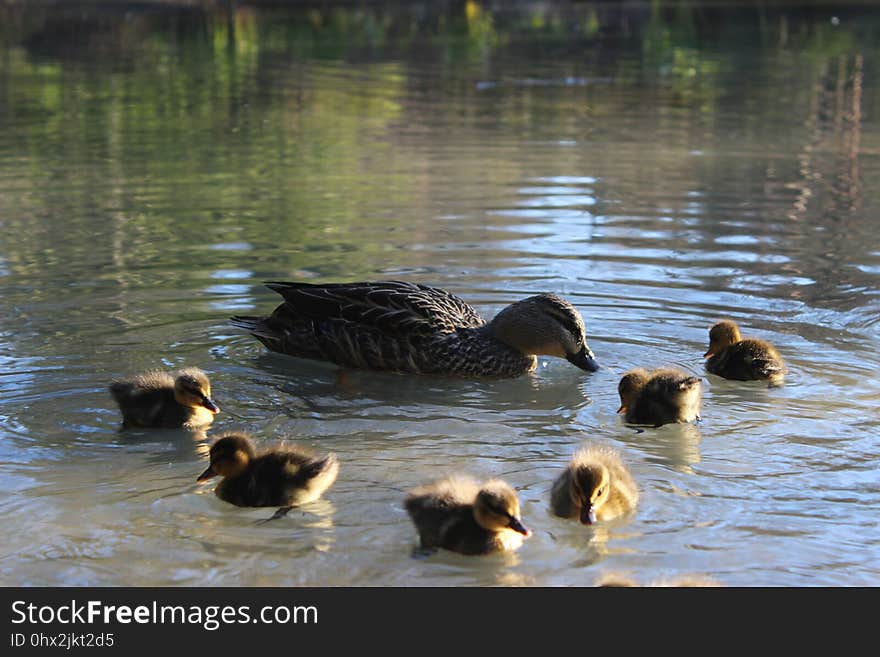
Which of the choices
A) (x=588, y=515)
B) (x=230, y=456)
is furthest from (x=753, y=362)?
(x=230, y=456)

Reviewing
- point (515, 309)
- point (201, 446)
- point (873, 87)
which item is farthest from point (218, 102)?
point (201, 446)

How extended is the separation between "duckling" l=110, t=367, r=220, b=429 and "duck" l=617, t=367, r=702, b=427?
1950mm

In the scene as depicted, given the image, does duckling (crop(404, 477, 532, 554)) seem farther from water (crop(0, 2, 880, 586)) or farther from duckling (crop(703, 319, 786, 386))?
duckling (crop(703, 319, 786, 386))

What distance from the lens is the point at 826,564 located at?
4.53m

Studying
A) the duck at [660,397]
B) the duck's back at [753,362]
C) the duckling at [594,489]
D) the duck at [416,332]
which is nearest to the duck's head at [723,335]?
the duck's back at [753,362]

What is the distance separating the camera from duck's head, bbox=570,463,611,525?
468cm

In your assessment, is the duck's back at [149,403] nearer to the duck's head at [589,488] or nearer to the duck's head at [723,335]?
the duck's head at [589,488]

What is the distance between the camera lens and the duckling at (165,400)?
593 centimetres

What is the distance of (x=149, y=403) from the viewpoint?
5953 mm

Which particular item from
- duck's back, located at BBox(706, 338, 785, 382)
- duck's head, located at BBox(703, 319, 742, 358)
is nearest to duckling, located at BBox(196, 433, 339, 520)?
duck's back, located at BBox(706, 338, 785, 382)

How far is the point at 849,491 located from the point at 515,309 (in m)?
2.52

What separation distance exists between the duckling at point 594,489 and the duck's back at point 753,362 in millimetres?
1763

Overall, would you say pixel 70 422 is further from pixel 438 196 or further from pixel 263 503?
pixel 438 196

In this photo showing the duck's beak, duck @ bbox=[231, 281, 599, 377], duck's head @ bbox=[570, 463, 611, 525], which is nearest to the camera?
duck's head @ bbox=[570, 463, 611, 525]
